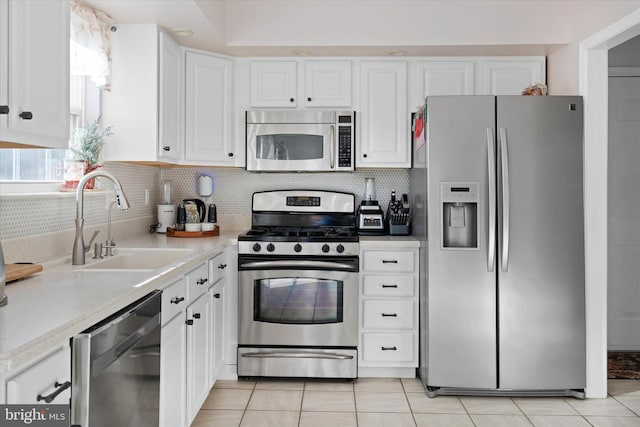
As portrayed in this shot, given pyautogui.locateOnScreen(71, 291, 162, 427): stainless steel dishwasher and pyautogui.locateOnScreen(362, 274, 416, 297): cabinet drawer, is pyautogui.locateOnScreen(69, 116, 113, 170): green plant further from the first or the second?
pyautogui.locateOnScreen(362, 274, 416, 297): cabinet drawer

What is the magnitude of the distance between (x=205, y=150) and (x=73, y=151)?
0.98 m

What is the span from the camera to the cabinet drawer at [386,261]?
337cm

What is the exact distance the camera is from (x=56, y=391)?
1.24 meters

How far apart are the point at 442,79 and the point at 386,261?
1.33 meters

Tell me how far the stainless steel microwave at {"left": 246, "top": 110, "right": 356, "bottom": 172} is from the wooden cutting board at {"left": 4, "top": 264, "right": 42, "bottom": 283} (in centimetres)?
193

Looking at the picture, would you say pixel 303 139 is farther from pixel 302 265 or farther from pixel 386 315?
pixel 386 315

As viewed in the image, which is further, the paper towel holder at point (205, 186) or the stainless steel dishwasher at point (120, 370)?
the paper towel holder at point (205, 186)

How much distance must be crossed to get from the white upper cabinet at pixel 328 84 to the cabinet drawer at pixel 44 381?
268 centimetres

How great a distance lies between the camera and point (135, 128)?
308 centimetres

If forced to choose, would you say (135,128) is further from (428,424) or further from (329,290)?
(428,424)

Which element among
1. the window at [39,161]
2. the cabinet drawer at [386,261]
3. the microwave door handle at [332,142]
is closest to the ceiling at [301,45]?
the microwave door handle at [332,142]

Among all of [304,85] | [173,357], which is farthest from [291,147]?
[173,357]

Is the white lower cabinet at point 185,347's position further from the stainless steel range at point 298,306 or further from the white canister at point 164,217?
the white canister at point 164,217

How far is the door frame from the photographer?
3.08 metres
